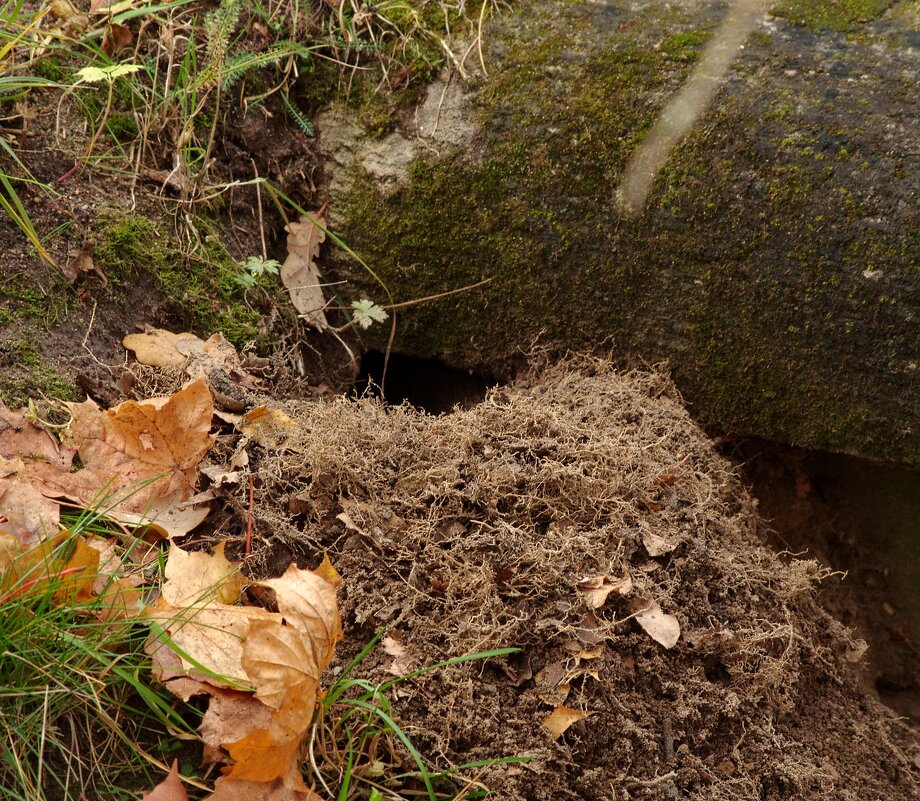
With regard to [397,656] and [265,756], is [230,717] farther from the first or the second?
[397,656]

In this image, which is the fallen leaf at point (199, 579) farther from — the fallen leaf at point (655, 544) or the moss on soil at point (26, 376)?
the fallen leaf at point (655, 544)

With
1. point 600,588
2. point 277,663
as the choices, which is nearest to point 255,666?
point 277,663

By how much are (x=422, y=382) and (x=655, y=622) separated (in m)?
1.58

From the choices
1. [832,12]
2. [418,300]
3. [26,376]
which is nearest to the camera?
[26,376]

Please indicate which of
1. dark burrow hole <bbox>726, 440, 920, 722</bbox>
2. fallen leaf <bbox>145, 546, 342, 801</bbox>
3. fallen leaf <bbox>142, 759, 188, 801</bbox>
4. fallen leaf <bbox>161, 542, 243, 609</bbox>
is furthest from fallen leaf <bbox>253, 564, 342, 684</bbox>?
dark burrow hole <bbox>726, 440, 920, 722</bbox>

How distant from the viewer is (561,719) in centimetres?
178

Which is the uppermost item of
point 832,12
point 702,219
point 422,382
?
point 832,12

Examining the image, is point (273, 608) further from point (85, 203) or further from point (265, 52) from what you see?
point (265, 52)

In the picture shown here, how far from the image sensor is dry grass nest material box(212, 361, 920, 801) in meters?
1.79

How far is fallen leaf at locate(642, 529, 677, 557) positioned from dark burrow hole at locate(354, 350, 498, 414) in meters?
1.21

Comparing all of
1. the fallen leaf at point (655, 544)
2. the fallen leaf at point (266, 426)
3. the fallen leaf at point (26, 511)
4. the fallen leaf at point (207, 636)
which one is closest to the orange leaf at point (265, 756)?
the fallen leaf at point (207, 636)

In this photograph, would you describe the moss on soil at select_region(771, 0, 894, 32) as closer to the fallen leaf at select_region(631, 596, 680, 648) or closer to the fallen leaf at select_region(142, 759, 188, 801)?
the fallen leaf at select_region(631, 596, 680, 648)

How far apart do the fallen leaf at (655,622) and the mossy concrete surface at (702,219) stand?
1.03m

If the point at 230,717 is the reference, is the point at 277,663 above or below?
above
